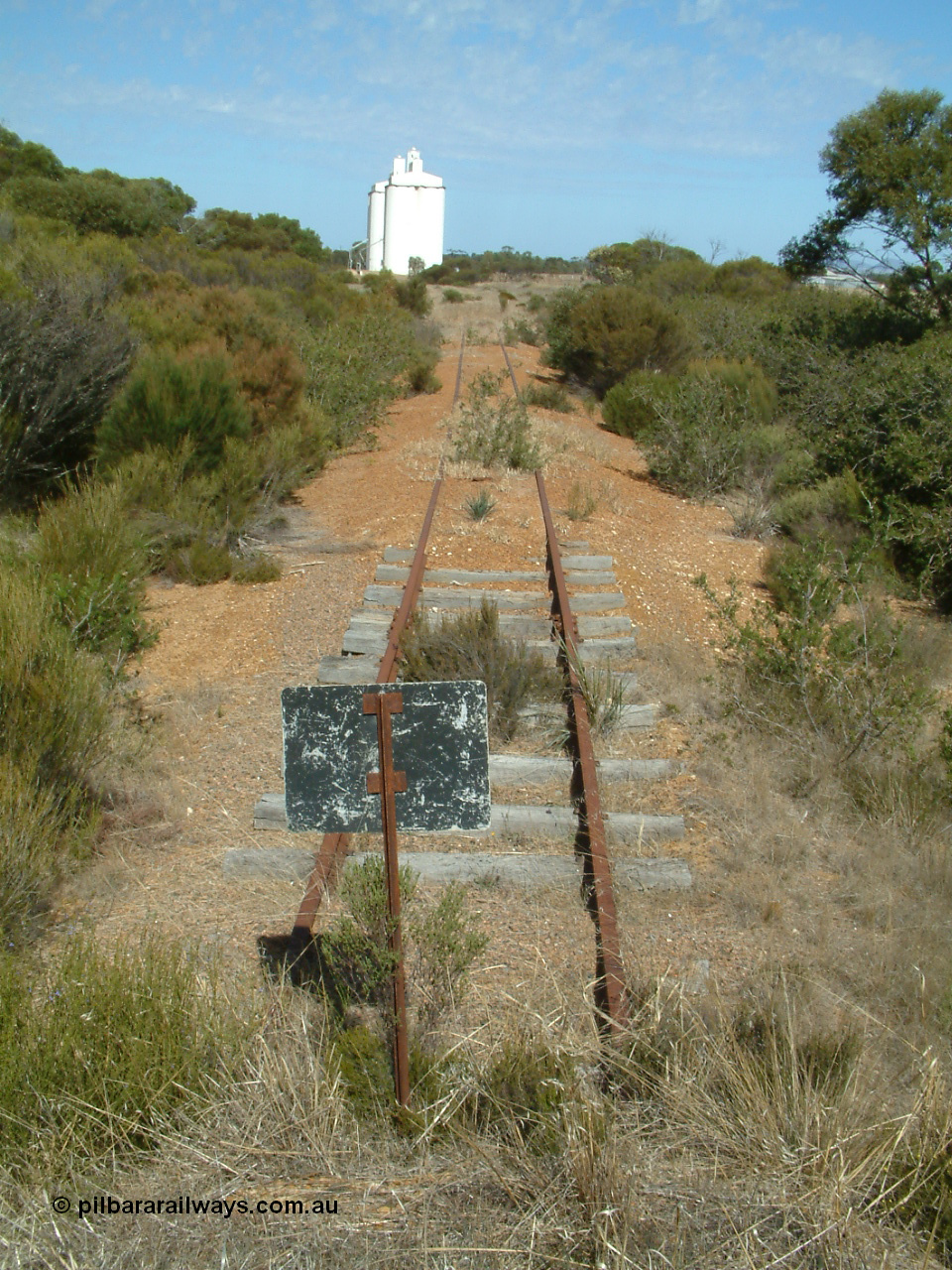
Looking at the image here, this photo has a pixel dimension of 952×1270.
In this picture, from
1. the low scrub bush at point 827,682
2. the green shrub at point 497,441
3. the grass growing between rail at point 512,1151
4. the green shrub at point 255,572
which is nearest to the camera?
the grass growing between rail at point 512,1151

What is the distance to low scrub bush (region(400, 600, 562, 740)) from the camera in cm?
674

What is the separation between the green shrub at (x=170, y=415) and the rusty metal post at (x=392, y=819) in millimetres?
8425

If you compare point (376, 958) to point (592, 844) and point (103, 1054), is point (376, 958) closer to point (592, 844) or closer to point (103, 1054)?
point (103, 1054)

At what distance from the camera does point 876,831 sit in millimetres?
5566

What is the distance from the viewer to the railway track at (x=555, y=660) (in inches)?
186

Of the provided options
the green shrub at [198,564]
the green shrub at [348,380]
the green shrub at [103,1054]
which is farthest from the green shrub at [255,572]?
the green shrub at [103,1054]

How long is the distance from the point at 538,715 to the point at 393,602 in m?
2.37

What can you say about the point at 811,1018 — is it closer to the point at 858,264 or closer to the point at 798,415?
the point at 798,415

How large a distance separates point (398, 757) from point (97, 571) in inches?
225

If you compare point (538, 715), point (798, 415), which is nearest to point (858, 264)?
point (798, 415)

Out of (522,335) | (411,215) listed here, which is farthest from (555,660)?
(411,215)

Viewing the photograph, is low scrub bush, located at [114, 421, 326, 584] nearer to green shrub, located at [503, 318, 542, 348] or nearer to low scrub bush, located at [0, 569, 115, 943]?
low scrub bush, located at [0, 569, 115, 943]

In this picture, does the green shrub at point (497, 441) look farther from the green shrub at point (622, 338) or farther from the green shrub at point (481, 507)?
the green shrub at point (622, 338)

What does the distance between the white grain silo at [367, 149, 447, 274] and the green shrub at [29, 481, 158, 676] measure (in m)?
63.5
